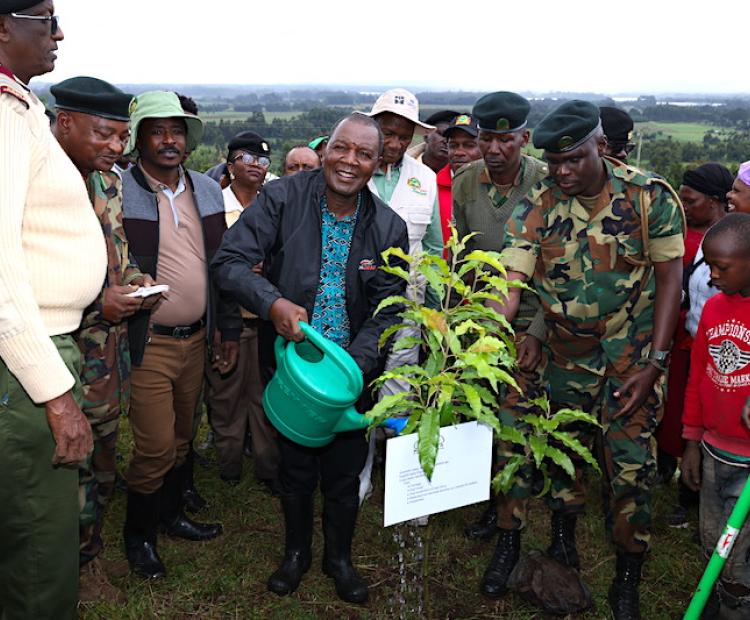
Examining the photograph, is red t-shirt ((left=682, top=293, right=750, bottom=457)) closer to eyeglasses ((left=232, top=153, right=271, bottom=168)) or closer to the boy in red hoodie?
the boy in red hoodie

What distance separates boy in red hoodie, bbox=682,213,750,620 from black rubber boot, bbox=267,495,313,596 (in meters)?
1.86

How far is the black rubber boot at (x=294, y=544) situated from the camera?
3.37 meters

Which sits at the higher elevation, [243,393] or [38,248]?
[38,248]

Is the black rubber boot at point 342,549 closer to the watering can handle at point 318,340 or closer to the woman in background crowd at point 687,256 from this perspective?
the watering can handle at point 318,340

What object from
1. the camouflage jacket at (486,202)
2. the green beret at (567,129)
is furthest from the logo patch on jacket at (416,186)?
the green beret at (567,129)

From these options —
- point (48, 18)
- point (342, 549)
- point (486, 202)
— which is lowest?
point (342, 549)

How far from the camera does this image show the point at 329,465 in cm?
328

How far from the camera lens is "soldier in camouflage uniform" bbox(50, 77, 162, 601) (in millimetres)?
2846

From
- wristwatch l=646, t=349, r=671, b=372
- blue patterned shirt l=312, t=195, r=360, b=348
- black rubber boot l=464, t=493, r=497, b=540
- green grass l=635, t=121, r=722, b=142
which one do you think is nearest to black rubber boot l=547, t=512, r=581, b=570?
black rubber boot l=464, t=493, r=497, b=540

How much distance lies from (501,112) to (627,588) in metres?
2.58

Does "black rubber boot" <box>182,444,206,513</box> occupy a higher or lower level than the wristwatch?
lower

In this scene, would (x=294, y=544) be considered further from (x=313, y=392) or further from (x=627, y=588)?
(x=627, y=588)

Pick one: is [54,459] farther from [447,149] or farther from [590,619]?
[447,149]

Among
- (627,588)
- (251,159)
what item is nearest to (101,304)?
(251,159)
